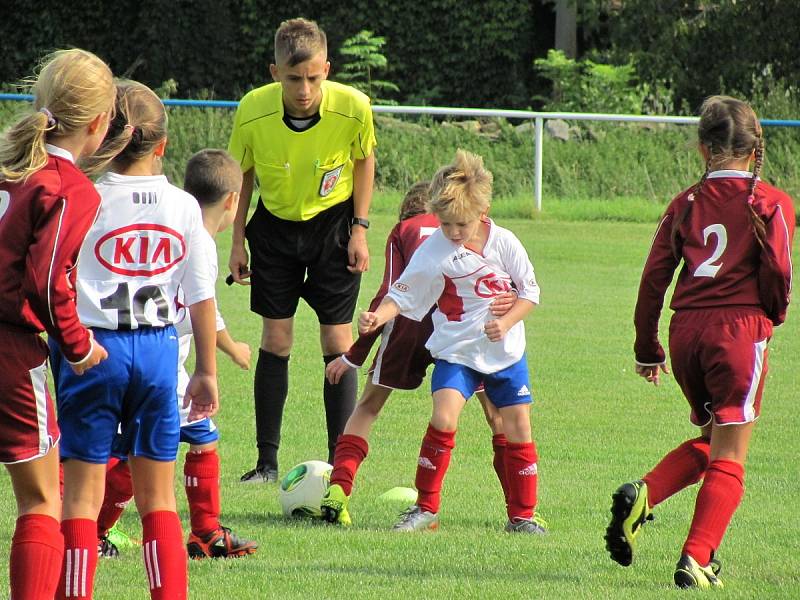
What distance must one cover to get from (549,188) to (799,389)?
11.2 metres

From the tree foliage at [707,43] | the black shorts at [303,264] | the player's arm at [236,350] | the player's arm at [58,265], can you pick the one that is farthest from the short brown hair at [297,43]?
the tree foliage at [707,43]

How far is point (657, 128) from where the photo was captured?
67.7ft

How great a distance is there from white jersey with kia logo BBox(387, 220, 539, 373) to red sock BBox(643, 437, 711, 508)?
2.99 feet

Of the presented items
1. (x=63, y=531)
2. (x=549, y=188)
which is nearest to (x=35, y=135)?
(x=63, y=531)

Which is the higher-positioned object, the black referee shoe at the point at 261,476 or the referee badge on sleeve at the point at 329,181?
the referee badge on sleeve at the point at 329,181

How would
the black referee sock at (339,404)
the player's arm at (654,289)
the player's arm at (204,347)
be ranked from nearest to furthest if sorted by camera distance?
the player's arm at (204,347), the player's arm at (654,289), the black referee sock at (339,404)

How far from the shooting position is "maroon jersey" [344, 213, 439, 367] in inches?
242

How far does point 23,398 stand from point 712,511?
2336 mm

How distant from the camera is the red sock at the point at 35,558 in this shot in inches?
147

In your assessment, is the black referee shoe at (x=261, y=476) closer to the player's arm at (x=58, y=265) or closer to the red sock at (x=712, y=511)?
the red sock at (x=712, y=511)

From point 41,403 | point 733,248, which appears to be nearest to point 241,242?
point 733,248

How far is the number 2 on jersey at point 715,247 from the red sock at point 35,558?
93.5 inches

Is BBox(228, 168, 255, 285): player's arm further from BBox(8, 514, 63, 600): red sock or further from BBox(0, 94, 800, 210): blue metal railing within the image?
BBox(0, 94, 800, 210): blue metal railing

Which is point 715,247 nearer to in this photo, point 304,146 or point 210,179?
point 210,179
